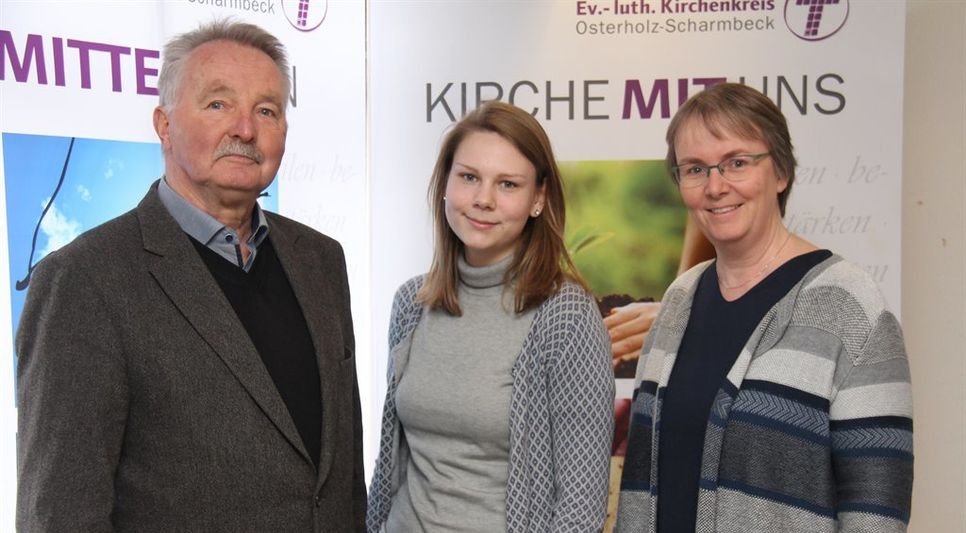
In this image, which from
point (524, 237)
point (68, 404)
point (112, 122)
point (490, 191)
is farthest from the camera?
point (112, 122)

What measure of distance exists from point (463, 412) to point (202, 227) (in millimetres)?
692

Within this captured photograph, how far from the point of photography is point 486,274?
6.29 ft

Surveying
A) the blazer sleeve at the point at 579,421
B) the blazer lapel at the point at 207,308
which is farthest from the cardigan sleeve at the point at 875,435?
the blazer lapel at the point at 207,308

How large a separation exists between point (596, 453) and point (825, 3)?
7.16 ft

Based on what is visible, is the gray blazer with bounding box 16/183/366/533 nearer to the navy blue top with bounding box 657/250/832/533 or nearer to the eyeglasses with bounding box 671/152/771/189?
the navy blue top with bounding box 657/250/832/533

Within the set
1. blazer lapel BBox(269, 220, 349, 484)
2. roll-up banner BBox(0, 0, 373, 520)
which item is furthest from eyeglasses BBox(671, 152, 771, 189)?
roll-up banner BBox(0, 0, 373, 520)

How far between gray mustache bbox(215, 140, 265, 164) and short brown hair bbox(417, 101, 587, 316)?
0.50m

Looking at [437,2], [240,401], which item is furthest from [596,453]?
[437,2]

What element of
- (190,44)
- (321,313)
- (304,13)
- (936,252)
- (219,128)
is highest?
(304,13)

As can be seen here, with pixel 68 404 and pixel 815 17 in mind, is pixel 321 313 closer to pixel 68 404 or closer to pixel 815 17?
pixel 68 404

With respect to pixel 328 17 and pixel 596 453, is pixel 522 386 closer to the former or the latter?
pixel 596 453

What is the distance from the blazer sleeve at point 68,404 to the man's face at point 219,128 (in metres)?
0.33

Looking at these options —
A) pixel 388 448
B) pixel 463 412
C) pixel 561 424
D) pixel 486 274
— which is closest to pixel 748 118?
pixel 486 274

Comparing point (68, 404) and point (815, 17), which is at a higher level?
point (815, 17)
